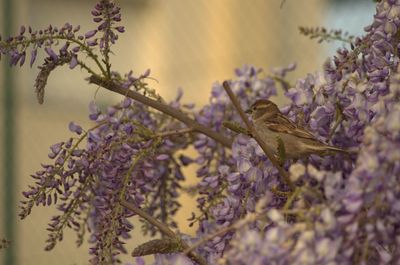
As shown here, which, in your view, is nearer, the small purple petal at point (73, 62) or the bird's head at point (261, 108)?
the small purple petal at point (73, 62)

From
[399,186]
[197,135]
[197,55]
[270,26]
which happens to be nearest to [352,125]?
[399,186]

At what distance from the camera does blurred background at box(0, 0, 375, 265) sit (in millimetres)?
3863

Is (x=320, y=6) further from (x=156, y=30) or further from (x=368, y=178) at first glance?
(x=368, y=178)

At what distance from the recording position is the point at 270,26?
502 cm

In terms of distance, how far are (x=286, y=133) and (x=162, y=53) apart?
15.3 ft

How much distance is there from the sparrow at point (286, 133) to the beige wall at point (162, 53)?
8.77 feet

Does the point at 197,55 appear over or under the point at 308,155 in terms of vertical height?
over

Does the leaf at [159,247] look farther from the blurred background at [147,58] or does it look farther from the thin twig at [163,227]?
the blurred background at [147,58]

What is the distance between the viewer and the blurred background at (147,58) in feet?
12.7

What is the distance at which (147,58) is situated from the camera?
5.55 meters

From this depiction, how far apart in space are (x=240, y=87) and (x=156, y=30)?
454 centimetres

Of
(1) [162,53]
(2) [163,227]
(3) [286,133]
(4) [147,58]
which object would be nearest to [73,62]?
(2) [163,227]

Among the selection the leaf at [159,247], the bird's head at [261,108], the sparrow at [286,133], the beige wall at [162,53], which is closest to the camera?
the leaf at [159,247]

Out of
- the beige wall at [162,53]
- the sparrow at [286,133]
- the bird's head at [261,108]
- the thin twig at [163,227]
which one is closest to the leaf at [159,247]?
the thin twig at [163,227]
